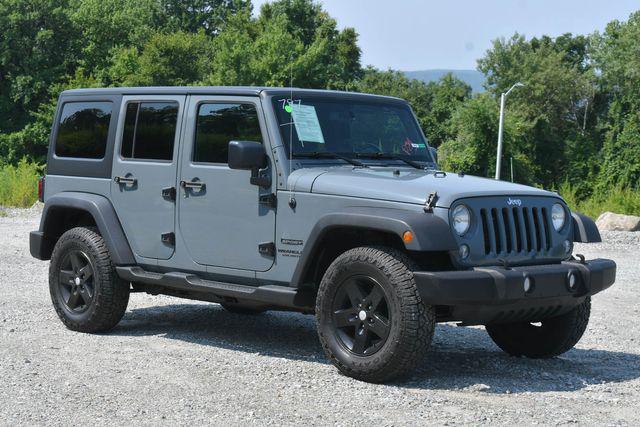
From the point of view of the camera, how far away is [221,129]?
308 inches

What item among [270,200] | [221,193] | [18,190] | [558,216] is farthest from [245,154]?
[18,190]

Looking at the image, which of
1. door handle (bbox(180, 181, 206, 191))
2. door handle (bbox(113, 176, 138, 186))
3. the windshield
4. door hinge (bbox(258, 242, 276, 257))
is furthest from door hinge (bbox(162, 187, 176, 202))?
the windshield

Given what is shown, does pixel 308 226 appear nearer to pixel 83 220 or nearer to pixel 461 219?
pixel 461 219

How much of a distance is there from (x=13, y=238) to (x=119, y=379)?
1282 centimetres

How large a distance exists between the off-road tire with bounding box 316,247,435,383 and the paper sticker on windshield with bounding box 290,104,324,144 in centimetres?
110

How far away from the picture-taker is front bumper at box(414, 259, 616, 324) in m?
6.33

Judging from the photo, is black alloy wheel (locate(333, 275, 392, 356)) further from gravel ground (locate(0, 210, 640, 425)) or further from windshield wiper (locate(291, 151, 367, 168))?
windshield wiper (locate(291, 151, 367, 168))

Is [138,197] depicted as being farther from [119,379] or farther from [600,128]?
[600,128]

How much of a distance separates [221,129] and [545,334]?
289cm

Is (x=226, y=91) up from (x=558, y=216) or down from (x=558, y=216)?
up

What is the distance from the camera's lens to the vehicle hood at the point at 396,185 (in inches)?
262

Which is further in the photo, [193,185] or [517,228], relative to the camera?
[193,185]

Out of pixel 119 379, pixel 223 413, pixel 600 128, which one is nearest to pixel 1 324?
pixel 119 379

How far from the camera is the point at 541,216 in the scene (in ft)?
23.1
